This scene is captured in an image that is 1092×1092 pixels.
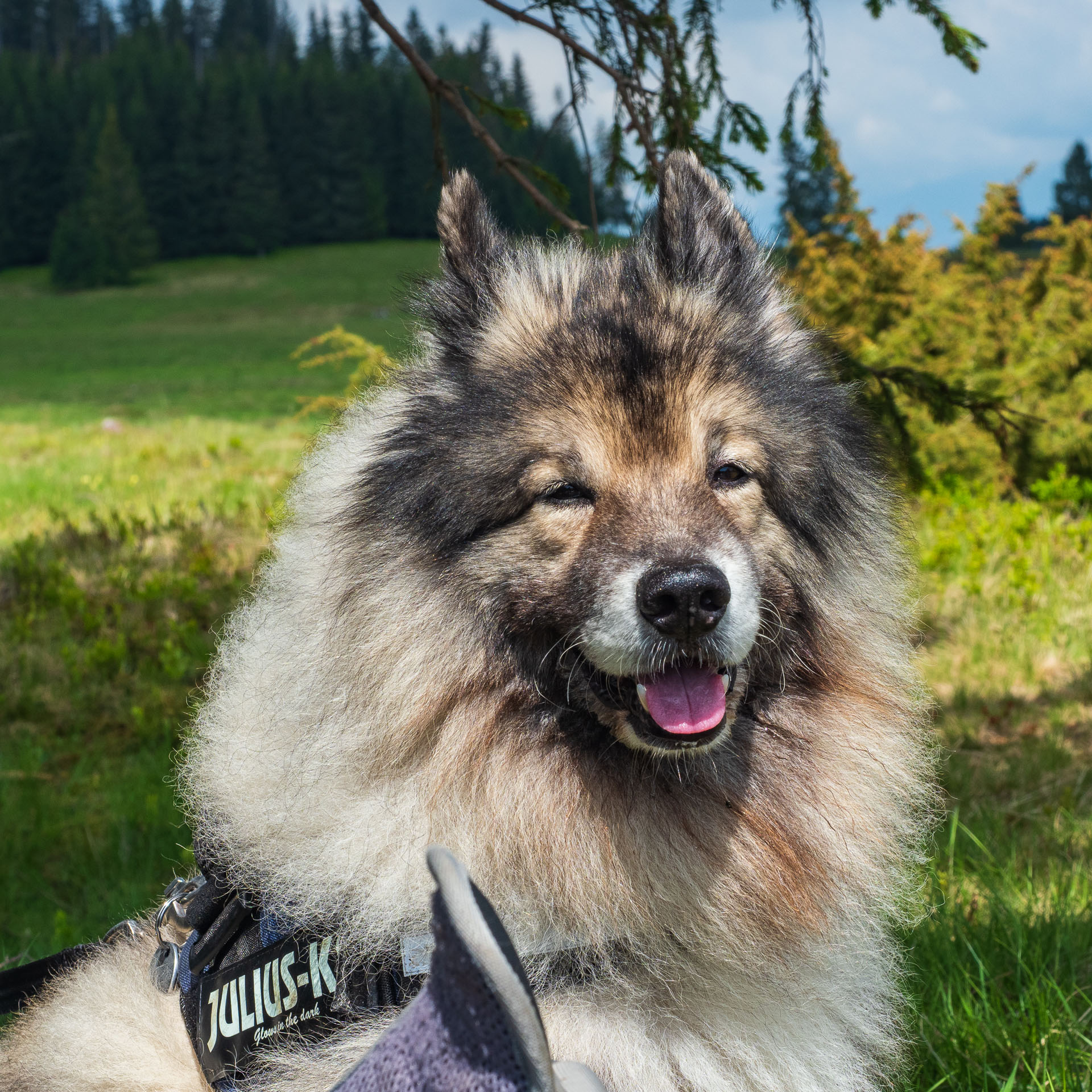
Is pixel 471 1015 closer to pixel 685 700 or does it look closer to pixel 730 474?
pixel 685 700

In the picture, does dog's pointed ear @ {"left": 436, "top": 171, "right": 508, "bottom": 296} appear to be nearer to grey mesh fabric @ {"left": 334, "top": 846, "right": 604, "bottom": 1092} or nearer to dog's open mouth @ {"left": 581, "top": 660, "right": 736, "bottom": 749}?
dog's open mouth @ {"left": 581, "top": 660, "right": 736, "bottom": 749}

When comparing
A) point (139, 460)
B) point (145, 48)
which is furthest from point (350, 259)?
point (139, 460)

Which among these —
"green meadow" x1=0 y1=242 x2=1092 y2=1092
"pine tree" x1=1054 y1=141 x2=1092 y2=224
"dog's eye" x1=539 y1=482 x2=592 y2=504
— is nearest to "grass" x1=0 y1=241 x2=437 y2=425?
"dog's eye" x1=539 y1=482 x2=592 y2=504

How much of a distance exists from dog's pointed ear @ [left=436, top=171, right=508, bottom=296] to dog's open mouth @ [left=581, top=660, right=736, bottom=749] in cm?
103

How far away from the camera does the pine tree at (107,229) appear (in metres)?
62.5

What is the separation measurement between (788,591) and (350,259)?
231ft

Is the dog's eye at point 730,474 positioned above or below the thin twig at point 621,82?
below

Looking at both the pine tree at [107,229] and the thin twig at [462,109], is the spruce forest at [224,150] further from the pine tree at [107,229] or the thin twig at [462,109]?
the thin twig at [462,109]

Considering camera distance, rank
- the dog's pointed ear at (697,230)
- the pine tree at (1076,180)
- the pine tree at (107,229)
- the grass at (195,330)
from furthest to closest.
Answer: the pine tree at (107,229) → the pine tree at (1076,180) → the grass at (195,330) → the dog's pointed ear at (697,230)

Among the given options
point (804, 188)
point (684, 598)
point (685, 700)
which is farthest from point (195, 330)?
point (684, 598)

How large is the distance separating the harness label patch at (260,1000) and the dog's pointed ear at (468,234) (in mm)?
1595

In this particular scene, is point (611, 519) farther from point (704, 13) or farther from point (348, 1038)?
point (704, 13)

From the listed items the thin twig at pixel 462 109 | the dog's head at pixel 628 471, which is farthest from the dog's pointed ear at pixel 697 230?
the thin twig at pixel 462 109

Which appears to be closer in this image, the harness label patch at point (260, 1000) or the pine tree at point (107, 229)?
the harness label patch at point (260, 1000)
